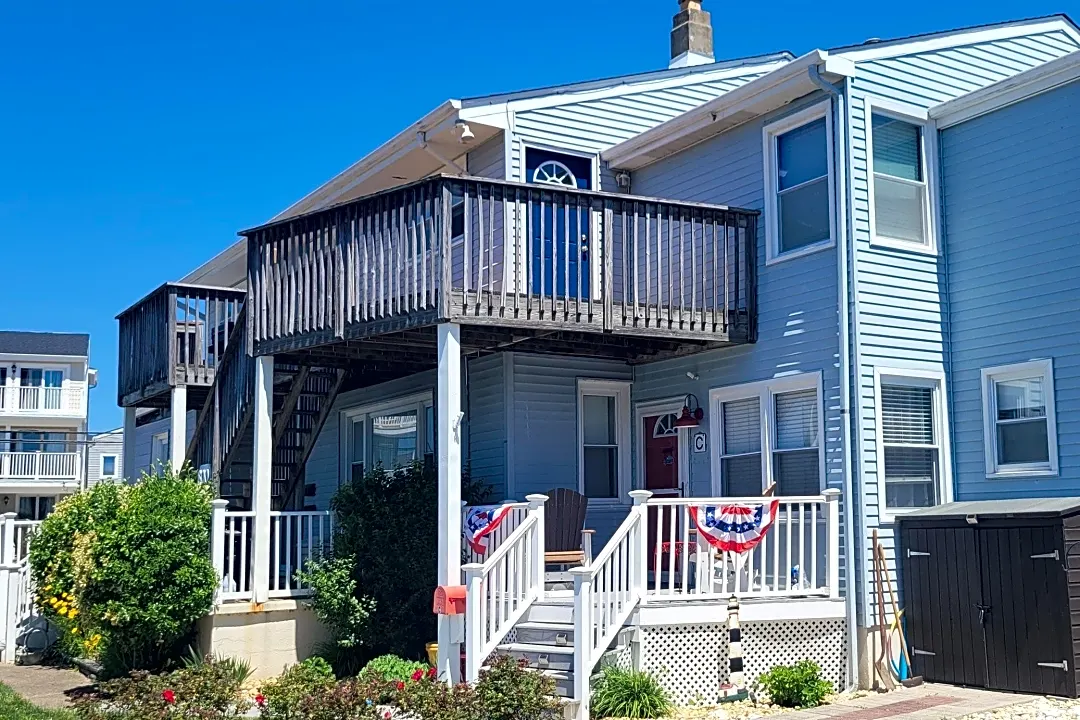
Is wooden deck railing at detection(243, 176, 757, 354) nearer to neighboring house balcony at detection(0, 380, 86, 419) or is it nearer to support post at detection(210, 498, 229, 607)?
support post at detection(210, 498, 229, 607)

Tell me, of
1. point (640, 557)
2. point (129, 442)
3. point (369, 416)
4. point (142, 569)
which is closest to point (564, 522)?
point (640, 557)

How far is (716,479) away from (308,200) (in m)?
8.35

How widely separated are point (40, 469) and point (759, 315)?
39419 mm

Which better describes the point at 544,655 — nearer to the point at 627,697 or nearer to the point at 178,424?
the point at 627,697

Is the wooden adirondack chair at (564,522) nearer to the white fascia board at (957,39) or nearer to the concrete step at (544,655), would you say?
the concrete step at (544,655)

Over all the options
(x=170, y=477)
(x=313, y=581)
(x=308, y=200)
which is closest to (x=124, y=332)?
(x=308, y=200)

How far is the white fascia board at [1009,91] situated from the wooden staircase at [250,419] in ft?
26.2

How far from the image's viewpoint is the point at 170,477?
14.0 meters

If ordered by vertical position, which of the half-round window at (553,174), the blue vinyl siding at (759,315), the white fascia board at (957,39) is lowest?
the blue vinyl siding at (759,315)

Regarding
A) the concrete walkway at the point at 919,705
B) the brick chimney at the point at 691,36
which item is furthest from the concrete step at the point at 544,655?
the brick chimney at the point at 691,36

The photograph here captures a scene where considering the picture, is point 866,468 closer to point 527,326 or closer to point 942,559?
point 942,559

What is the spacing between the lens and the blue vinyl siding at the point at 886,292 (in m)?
12.3

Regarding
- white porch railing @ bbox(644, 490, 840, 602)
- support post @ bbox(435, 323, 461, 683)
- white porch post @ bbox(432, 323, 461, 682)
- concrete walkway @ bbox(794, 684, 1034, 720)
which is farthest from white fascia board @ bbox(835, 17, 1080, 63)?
concrete walkway @ bbox(794, 684, 1034, 720)

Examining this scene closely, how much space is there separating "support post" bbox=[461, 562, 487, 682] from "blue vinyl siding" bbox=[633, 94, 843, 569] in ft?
12.6
